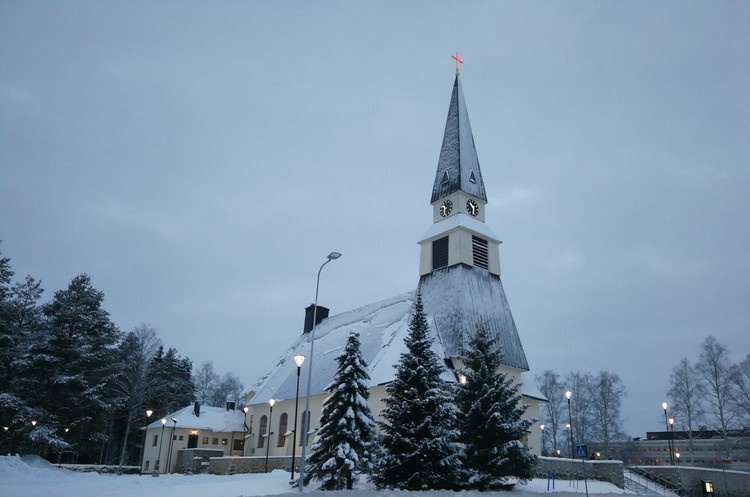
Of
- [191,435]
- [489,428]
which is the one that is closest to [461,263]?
[489,428]

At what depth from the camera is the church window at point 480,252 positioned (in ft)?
123

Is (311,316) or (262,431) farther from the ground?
(311,316)

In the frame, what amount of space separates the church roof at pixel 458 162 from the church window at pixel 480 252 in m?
4.22

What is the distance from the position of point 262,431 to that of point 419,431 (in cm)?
2831

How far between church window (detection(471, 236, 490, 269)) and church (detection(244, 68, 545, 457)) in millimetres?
74

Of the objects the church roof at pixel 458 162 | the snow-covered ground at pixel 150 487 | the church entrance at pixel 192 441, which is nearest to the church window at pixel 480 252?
the church roof at pixel 458 162

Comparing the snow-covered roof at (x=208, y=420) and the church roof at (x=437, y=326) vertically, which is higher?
the church roof at (x=437, y=326)

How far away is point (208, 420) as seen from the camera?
47.0 metres

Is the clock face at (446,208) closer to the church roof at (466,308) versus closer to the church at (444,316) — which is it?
the church at (444,316)

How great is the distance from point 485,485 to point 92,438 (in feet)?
97.8

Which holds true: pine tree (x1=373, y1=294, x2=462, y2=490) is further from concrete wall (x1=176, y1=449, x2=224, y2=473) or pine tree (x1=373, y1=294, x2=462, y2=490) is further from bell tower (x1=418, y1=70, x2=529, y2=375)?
concrete wall (x1=176, y1=449, x2=224, y2=473)

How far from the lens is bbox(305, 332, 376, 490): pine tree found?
19.8 metres

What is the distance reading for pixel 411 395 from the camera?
1972 centimetres

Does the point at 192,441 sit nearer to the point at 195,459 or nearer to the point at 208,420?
the point at 208,420
